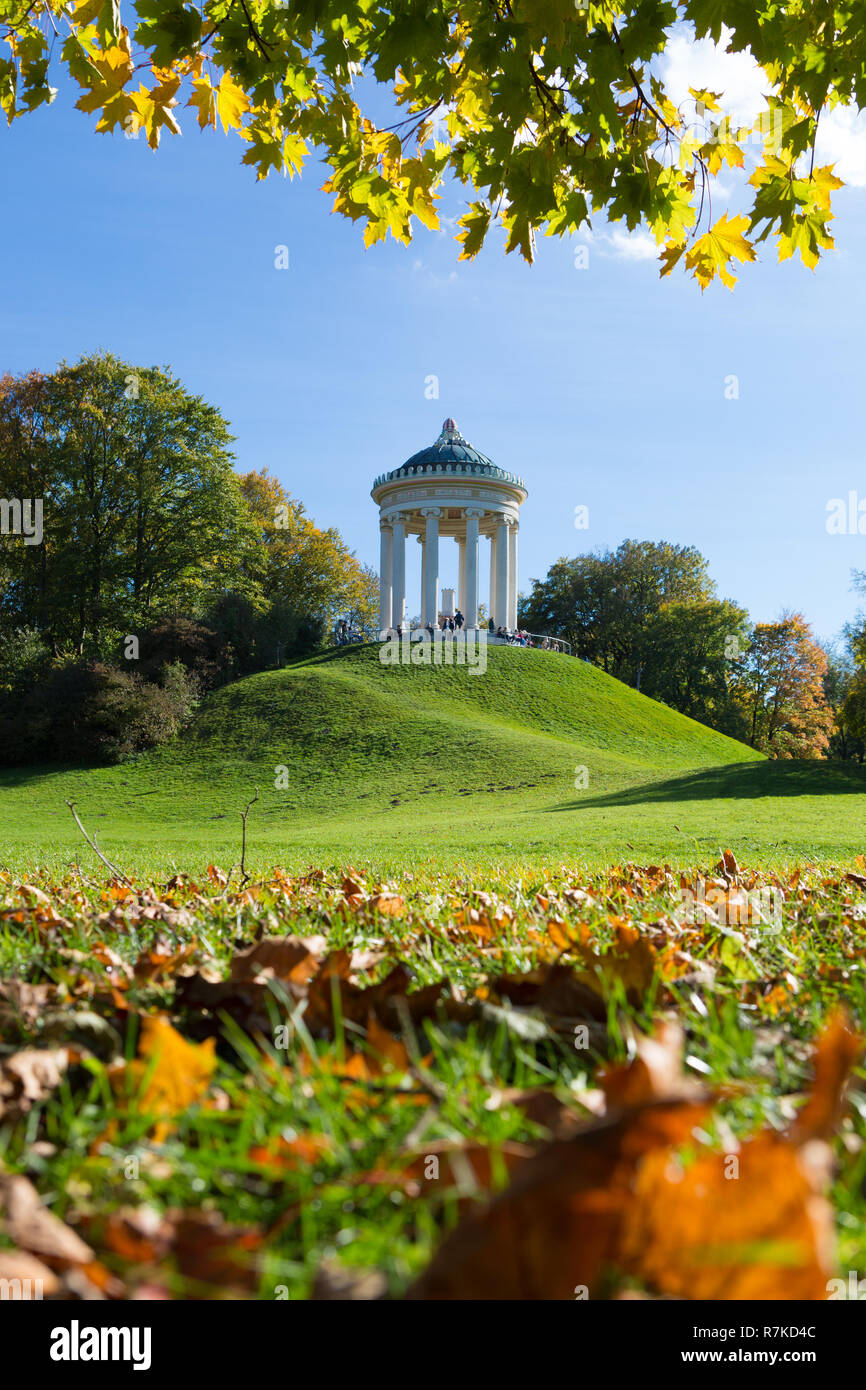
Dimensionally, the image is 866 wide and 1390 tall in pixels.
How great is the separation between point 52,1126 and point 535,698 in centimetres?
3598

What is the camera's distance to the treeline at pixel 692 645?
168 ft

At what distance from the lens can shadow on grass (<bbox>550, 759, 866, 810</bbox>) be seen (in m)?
19.9

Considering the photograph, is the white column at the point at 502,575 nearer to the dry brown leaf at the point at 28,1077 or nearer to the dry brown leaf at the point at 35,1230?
the dry brown leaf at the point at 28,1077

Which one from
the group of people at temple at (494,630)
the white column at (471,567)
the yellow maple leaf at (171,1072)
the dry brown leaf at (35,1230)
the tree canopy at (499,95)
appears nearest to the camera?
the dry brown leaf at (35,1230)

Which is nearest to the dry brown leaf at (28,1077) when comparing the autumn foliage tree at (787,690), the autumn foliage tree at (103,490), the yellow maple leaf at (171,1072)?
the yellow maple leaf at (171,1072)

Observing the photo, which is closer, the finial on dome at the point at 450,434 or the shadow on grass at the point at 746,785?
the shadow on grass at the point at 746,785

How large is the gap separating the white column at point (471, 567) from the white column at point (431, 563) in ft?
5.71

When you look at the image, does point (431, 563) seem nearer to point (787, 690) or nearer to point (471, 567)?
point (471, 567)

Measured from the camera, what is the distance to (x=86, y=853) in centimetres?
1146

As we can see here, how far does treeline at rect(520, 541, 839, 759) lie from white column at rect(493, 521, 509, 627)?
12.3 meters

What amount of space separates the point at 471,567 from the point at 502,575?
2.30 m

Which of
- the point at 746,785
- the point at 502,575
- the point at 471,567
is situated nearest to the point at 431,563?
the point at 471,567

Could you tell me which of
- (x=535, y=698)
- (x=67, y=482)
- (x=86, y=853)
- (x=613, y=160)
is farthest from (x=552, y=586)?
(x=613, y=160)
